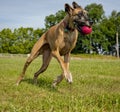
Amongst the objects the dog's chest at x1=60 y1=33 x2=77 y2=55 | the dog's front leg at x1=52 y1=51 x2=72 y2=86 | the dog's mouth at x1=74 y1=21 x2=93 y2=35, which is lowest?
the dog's front leg at x1=52 y1=51 x2=72 y2=86

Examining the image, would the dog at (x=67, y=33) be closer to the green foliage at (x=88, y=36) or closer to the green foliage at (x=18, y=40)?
the green foliage at (x=88, y=36)

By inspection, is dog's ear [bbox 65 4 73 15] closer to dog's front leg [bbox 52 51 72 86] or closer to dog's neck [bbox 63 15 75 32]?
dog's neck [bbox 63 15 75 32]

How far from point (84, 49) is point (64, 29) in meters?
75.7

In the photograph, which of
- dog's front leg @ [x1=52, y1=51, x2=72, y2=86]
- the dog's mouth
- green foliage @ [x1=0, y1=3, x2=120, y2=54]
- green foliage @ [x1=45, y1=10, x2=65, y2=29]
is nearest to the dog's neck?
the dog's mouth

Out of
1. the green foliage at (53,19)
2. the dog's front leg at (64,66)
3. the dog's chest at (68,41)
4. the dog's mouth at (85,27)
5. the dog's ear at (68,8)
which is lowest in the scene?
the dog's front leg at (64,66)

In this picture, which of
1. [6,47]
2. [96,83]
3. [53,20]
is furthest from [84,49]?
[96,83]

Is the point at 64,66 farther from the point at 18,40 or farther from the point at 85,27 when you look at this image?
the point at 18,40

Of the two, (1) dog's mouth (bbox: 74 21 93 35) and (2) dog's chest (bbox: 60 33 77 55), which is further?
(2) dog's chest (bbox: 60 33 77 55)

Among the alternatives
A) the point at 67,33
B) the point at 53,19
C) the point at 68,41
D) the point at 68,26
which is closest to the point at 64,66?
the point at 68,41

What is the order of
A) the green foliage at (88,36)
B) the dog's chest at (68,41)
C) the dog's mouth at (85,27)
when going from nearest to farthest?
the dog's mouth at (85,27)
the dog's chest at (68,41)
the green foliage at (88,36)

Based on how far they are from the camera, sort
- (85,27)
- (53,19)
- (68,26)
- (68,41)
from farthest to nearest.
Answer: (53,19) < (68,41) < (68,26) < (85,27)

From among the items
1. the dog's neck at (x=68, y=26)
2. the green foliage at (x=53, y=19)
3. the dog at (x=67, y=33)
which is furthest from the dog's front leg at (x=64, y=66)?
the green foliage at (x=53, y=19)

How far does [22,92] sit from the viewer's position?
733cm

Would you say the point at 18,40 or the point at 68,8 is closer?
the point at 68,8
